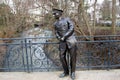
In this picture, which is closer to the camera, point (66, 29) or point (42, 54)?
point (66, 29)

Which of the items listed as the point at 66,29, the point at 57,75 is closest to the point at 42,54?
the point at 57,75

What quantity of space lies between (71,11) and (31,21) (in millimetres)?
2704

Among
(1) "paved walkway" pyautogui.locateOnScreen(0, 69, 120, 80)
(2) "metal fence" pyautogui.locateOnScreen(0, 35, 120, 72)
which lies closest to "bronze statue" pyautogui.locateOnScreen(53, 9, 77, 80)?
(1) "paved walkway" pyautogui.locateOnScreen(0, 69, 120, 80)

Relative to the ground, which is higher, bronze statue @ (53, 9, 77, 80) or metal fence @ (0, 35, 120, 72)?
bronze statue @ (53, 9, 77, 80)

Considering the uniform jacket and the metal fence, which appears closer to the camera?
the uniform jacket

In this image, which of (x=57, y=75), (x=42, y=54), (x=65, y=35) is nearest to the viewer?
(x=65, y=35)

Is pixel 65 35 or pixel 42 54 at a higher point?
→ pixel 65 35

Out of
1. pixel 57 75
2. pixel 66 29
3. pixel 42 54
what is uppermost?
pixel 66 29

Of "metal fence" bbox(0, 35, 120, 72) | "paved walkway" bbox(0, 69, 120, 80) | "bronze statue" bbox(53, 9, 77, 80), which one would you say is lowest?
"paved walkway" bbox(0, 69, 120, 80)

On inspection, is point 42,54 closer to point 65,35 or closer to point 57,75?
point 57,75

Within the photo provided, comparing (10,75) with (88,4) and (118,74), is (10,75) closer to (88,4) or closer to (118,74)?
(118,74)

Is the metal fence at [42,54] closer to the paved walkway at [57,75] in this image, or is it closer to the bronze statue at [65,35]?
the paved walkway at [57,75]

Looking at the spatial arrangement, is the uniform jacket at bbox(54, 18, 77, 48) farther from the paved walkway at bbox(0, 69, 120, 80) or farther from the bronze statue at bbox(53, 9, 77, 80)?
the paved walkway at bbox(0, 69, 120, 80)

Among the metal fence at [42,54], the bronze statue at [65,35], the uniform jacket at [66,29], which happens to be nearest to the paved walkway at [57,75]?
the metal fence at [42,54]
